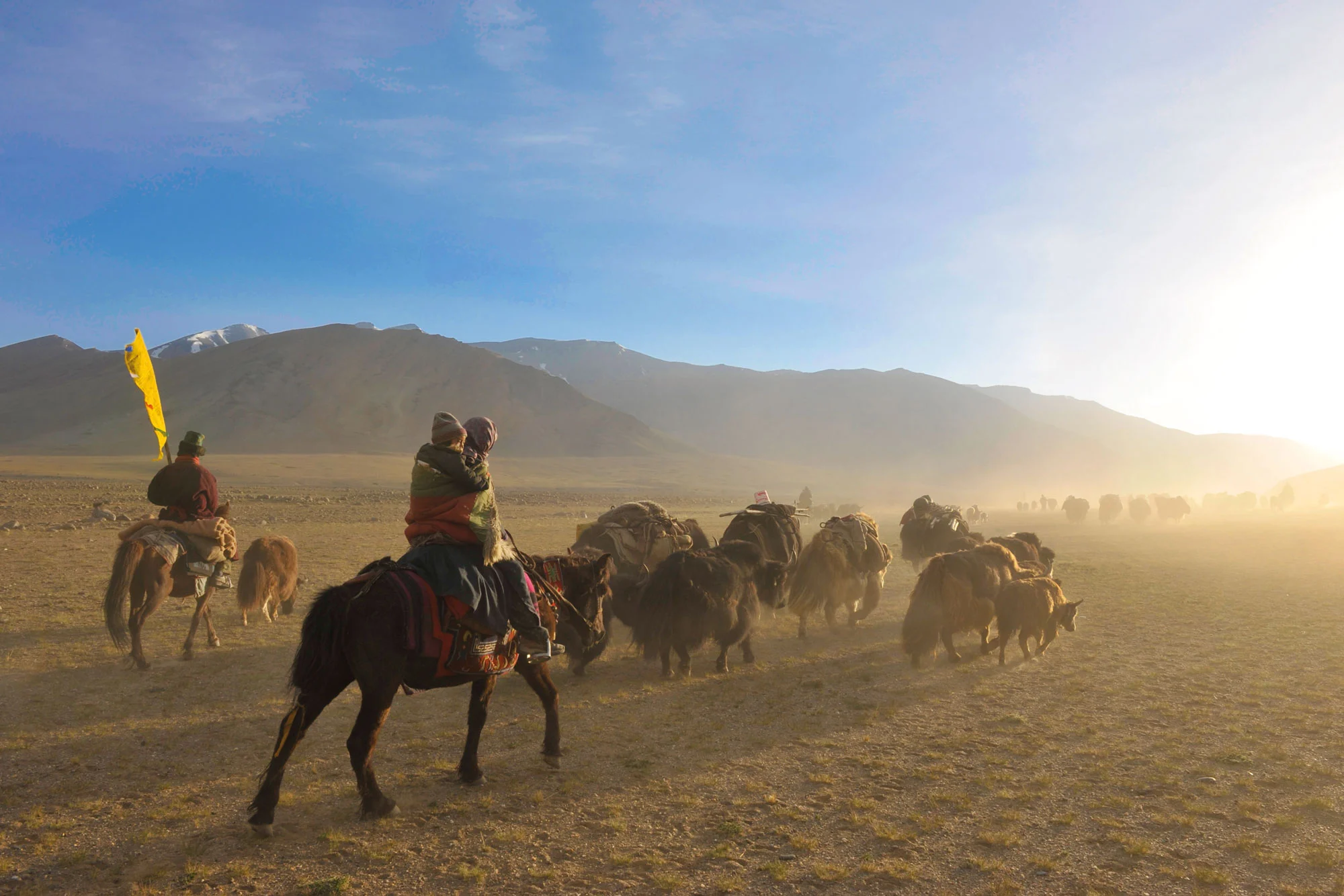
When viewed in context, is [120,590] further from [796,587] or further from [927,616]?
[927,616]

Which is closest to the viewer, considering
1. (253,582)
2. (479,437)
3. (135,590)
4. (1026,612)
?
(479,437)

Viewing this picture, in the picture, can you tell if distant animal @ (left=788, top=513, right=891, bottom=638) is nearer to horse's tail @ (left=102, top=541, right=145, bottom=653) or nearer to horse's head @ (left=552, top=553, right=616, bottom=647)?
horse's head @ (left=552, top=553, right=616, bottom=647)

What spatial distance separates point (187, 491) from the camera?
834cm

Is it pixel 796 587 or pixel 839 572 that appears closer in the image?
pixel 796 587

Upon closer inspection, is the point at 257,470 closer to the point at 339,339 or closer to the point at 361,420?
the point at 361,420

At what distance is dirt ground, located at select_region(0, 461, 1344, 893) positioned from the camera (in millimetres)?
4090

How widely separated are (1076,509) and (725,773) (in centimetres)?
4041

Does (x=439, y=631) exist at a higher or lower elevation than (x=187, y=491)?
lower

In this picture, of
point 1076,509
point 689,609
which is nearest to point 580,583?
point 689,609

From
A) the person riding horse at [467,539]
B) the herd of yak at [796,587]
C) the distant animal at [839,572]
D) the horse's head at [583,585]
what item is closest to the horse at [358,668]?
the person riding horse at [467,539]

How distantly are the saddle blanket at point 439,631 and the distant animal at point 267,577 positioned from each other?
6.17 m

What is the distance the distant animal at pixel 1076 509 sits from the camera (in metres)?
39.0

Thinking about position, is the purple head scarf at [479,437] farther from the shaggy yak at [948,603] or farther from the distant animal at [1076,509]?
the distant animal at [1076,509]

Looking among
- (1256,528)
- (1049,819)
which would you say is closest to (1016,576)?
(1049,819)
